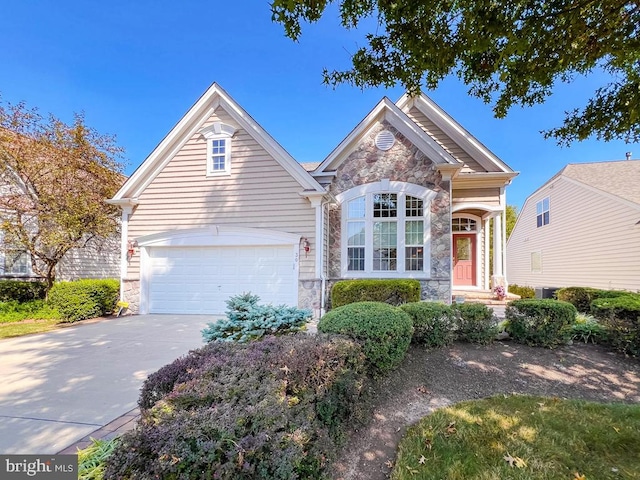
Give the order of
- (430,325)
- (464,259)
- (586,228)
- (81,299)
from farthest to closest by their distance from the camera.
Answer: (586,228), (464,259), (81,299), (430,325)

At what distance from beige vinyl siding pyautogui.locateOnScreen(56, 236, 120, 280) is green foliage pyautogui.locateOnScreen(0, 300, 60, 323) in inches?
86.0

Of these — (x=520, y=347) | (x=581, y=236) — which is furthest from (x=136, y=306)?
(x=581, y=236)

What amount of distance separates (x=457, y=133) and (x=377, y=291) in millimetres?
6446

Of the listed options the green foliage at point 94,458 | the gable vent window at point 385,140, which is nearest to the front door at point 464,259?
the gable vent window at point 385,140

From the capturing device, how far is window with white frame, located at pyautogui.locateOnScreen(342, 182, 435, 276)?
384 inches

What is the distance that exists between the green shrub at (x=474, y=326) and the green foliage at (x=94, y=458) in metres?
5.08

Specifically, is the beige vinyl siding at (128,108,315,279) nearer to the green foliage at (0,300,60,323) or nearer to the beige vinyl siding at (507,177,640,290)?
the green foliage at (0,300,60,323)

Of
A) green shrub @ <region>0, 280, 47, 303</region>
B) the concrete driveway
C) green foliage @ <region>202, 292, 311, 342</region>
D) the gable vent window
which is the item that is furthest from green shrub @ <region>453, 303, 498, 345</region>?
green shrub @ <region>0, 280, 47, 303</region>

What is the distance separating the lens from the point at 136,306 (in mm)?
10320

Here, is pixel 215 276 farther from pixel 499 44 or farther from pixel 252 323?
pixel 499 44

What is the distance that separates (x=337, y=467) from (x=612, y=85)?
260 inches

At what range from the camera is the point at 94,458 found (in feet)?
7.79

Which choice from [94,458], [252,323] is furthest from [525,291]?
[94,458]

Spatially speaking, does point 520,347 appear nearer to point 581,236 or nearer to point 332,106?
point 332,106
